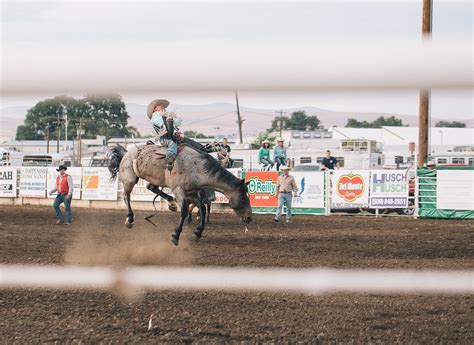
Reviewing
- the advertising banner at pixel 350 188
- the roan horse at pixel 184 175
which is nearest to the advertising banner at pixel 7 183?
the advertising banner at pixel 350 188

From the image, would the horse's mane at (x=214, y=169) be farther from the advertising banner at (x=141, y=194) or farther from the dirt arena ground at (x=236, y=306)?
the advertising banner at (x=141, y=194)

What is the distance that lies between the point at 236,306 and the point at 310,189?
20447 mm

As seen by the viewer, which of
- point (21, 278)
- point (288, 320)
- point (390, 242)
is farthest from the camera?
point (390, 242)

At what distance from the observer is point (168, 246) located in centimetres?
1591

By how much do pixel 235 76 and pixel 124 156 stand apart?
11.8m

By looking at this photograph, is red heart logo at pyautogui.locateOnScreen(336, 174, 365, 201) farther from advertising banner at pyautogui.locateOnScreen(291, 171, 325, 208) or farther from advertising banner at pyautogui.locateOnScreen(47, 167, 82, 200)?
advertising banner at pyautogui.locateOnScreen(47, 167, 82, 200)

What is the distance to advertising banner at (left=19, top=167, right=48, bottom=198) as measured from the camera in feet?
116

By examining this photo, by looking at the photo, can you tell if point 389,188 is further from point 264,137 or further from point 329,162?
point 264,137

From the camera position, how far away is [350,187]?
28.1 m

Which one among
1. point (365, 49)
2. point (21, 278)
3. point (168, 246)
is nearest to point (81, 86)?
point (365, 49)

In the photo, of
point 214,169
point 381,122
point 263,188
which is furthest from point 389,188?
point 381,122

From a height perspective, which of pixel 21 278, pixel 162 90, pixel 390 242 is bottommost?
pixel 390 242

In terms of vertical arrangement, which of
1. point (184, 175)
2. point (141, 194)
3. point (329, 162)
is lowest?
point (141, 194)

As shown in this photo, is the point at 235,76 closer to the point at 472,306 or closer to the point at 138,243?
the point at 472,306
